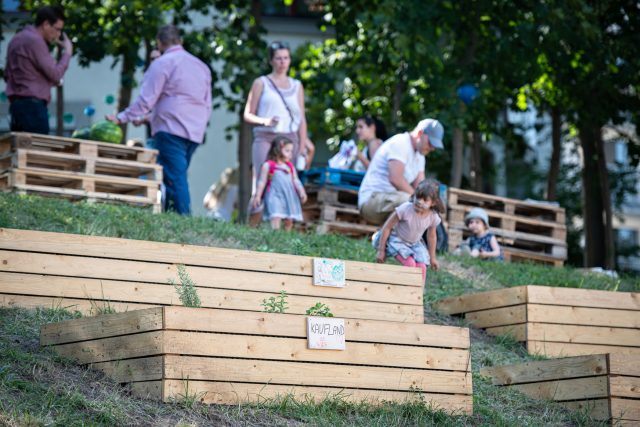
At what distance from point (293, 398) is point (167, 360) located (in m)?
0.84

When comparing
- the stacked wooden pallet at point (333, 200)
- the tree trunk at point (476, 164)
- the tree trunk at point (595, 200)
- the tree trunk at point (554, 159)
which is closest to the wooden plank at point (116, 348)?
the stacked wooden pallet at point (333, 200)

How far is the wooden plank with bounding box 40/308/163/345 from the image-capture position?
6.66 meters

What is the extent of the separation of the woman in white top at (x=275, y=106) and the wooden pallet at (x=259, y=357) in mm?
5591

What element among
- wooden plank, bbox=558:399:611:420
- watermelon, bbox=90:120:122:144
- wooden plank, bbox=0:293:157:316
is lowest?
wooden plank, bbox=558:399:611:420

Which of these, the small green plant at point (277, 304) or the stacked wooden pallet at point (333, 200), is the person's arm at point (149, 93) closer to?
the stacked wooden pallet at point (333, 200)

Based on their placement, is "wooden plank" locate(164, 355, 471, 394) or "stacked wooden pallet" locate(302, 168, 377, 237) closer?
"wooden plank" locate(164, 355, 471, 394)

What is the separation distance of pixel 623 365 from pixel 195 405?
2.99 meters

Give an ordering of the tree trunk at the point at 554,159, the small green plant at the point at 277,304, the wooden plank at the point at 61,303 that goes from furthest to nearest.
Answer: the tree trunk at the point at 554,159, the wooden plank at the point at 61,303, the small green plant at the point at 277,304

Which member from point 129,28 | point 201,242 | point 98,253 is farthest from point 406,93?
point 98,253

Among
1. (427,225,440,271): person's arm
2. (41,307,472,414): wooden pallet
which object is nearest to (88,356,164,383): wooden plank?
(41,307,472,414): wooden pallet

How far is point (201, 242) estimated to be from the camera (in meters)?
10.4

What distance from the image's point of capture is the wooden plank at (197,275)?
7824mm

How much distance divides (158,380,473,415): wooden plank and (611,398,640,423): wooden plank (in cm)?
99

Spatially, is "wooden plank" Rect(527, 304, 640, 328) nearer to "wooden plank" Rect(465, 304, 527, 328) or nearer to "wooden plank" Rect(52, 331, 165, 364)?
"wooden plank" Rect(465, 304, 527, 328)
